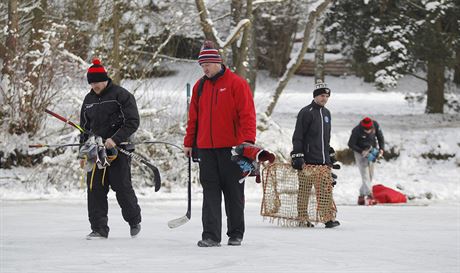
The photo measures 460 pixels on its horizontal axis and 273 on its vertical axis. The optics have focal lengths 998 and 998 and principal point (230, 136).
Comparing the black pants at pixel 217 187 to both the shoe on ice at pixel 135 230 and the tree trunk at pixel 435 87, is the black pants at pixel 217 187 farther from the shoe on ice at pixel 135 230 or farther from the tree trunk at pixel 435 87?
the tree trunk at pixel 435 87

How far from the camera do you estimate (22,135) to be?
1827cm

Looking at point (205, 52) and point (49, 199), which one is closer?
point (205, 52)

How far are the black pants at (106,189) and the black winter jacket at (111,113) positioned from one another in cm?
22

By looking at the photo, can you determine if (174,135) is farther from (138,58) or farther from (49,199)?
(49,199)

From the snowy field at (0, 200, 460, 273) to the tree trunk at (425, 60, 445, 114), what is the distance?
40.2 feet

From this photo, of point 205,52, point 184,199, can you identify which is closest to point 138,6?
point 184,199

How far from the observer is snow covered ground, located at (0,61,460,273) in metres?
7.64

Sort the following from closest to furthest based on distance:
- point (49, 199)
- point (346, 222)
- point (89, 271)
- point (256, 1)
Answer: point (89, 271) → point (346, 222) → point (49, 199) → point (256, 1)

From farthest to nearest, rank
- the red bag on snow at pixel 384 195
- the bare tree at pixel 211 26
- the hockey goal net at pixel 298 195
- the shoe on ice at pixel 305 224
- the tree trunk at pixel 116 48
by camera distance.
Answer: the bare tree at pixel 211 26
the tree trunk at pixel 116 48
the red bag on snow at pixel 384 195
the shoe on ice at pixel 305 224
the hockey goal net at pixel 298 195

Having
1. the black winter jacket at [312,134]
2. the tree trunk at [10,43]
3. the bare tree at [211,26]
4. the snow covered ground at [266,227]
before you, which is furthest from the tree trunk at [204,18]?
the black winter jacket at [312,134]

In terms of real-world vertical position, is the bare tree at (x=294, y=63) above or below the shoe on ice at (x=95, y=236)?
above

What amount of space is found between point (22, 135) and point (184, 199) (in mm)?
3544

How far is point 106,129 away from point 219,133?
49.4 inches

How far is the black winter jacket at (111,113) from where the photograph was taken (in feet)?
30.2
